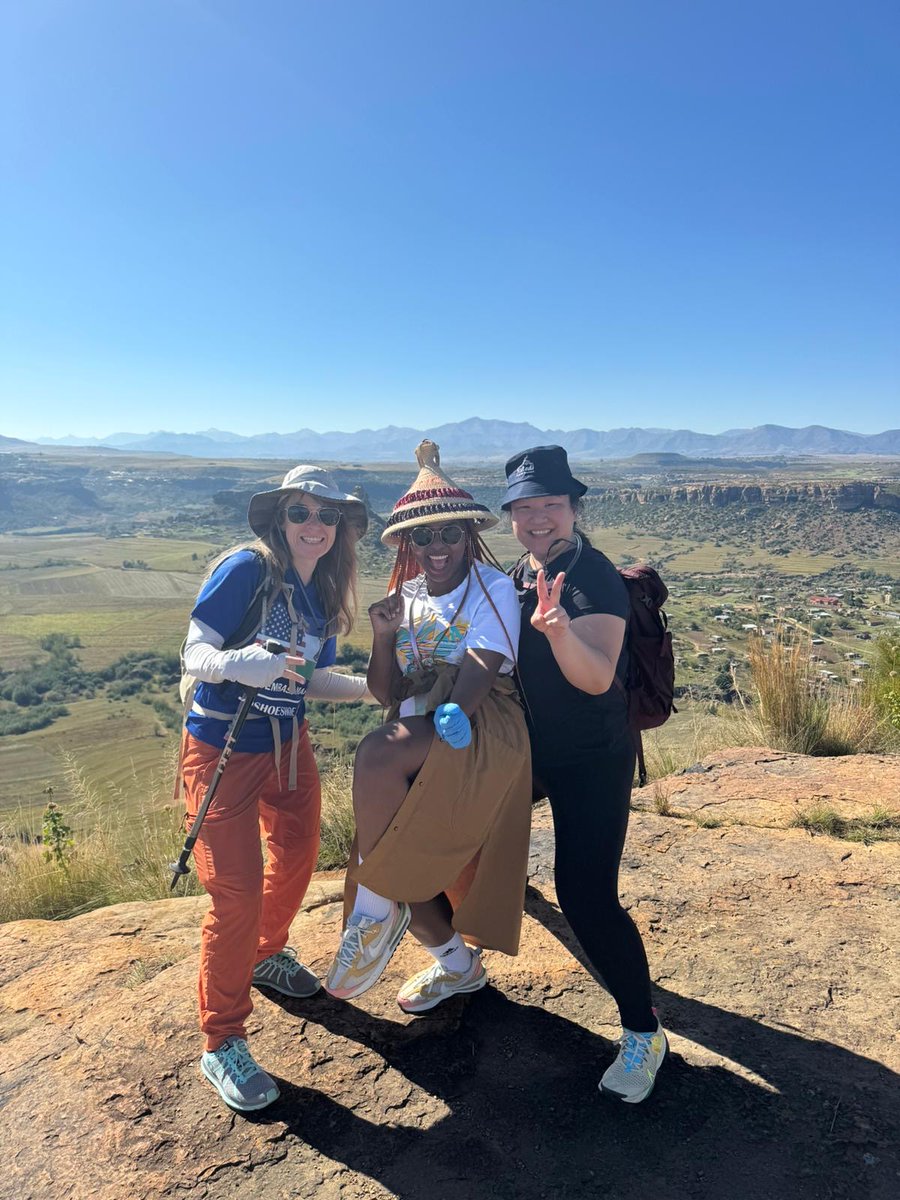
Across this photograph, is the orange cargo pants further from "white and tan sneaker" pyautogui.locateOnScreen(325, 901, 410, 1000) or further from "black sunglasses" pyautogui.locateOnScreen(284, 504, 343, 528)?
"black sunglasses" pyautogui.locateOnScreen(284, 504, 343, 528)

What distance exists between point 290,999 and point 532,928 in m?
1.21

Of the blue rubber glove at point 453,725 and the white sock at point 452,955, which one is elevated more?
the blue rubber glove at point 453,725

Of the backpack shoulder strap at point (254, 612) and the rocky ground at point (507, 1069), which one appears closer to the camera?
the rocky ground at point (507, 1069)

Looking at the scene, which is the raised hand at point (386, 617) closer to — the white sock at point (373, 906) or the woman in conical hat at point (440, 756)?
the woman in conical hat at point (440, 756)

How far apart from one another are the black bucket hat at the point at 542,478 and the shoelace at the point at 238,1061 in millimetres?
2172

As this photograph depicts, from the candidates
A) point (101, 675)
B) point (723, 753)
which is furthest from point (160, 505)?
point (723, 753)

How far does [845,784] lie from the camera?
4777 mm

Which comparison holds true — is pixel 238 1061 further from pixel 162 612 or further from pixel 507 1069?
pixel 162 612

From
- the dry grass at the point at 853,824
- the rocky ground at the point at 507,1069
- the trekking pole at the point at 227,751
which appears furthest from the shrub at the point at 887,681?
the trekking pole at the point at 227,751

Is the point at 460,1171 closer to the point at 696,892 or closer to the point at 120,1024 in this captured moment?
the point at 120,1024

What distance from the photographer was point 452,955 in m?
2.74

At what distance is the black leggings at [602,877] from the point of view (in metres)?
2.28

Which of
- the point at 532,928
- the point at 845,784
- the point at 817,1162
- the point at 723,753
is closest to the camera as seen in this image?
the point at 817,1162

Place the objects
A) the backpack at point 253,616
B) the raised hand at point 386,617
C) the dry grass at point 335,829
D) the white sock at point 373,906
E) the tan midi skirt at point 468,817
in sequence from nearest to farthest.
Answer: the tan midi skirt at point 468,817 < the white sock at point 373,906 < the raised hand at point 386,617 < the backpack at point 253,616 < the dry grass at point 335,829
